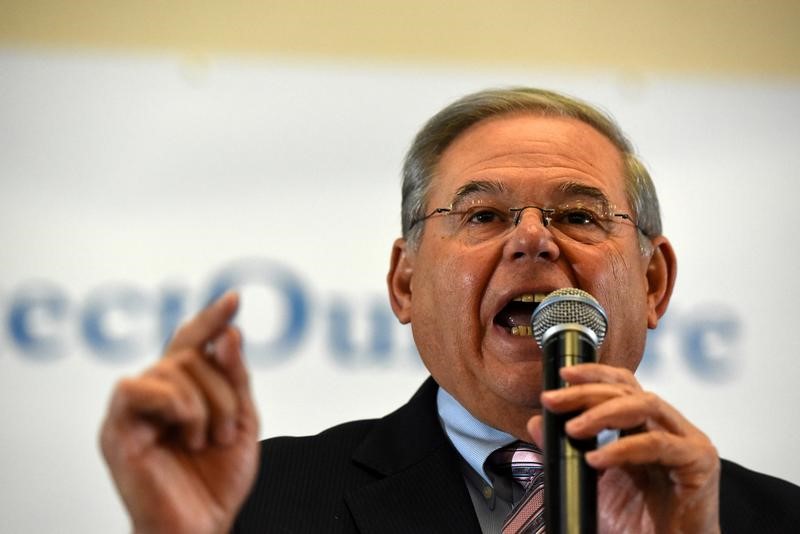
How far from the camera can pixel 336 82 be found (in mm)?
3221

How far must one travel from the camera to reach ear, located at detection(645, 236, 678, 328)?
2.46 meters

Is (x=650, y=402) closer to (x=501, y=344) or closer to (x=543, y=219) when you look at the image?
(x=501, y=344)

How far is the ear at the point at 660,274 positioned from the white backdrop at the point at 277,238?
2.13ft

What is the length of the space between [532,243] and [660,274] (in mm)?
519

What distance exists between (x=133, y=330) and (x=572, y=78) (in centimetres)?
157

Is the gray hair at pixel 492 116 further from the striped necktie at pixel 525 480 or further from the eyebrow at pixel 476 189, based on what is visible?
the striped necktie at pixel 525 480

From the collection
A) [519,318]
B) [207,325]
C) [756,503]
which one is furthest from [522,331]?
[207,325]

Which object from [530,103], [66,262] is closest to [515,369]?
[530,103]

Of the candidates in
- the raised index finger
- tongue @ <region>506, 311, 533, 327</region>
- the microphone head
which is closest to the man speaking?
tongue @ <region>506, 311, 533, 327</region>

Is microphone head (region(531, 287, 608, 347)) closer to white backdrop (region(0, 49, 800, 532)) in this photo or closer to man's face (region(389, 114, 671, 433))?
man's face (region(389, 114, 671, 433))

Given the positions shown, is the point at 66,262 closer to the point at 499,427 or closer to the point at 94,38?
the point at 94,38

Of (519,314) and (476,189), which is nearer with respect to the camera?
(519,314)

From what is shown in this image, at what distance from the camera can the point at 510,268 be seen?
6.98ft

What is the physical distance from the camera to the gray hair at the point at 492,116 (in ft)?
8.05
